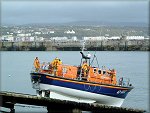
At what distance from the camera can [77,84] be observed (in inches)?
1377

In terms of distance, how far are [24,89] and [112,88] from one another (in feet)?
70.2

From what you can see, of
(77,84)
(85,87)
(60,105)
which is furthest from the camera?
(85,87)

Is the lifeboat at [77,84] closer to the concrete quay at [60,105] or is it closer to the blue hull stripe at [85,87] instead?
the blue hull stripe at [85,87]

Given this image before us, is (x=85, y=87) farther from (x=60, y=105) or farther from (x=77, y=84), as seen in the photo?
(x=60, y=105)

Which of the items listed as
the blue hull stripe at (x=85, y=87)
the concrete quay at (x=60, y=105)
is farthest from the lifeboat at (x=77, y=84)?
the concrete quay at (x=60, y=105)

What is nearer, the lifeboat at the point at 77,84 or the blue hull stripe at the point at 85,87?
the blue hull stripe at the point at 85,87

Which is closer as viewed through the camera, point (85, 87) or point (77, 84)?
point (77, 84)

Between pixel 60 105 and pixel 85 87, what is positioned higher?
pixel 85 87

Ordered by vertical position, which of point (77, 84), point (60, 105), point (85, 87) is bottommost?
point (60, 105)

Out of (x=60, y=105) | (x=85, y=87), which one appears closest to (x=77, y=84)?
(x=85, y=87)

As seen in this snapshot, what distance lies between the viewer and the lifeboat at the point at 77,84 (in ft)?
114

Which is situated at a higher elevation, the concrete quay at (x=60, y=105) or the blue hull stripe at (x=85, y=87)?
the blue hull stripe at (x=85, y=87)

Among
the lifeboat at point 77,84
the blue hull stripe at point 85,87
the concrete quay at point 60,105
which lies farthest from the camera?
the lifeboat at point 77,84

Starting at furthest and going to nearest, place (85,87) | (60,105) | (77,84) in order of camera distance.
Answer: (85,87), (77,84), (60,105)
